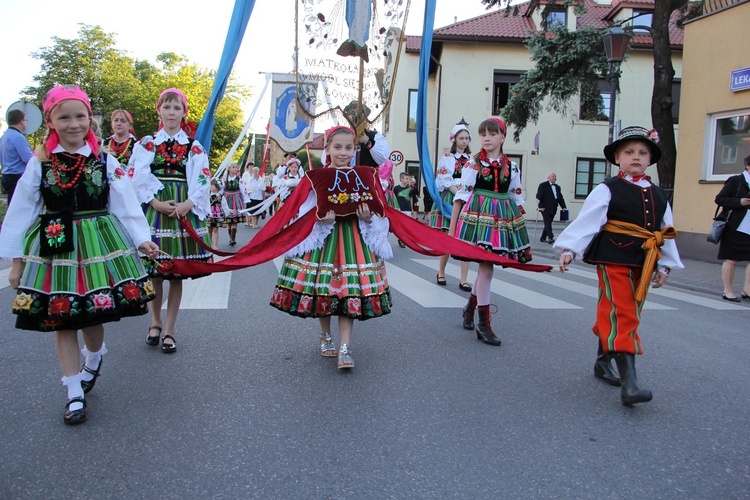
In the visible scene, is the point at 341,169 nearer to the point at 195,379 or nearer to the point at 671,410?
the point at 195,379

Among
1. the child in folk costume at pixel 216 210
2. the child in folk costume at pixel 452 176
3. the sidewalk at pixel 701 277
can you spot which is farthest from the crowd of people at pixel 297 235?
the child in folk costume at pixel 216 210

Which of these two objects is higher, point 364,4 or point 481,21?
point 481,21

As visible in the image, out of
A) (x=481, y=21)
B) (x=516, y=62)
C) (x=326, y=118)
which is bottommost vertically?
(x=326, y=118)

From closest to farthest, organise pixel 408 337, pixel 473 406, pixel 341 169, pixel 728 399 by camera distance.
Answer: pixel 473 406
pixel 728 399
pixel 341 169
pixel 408 337

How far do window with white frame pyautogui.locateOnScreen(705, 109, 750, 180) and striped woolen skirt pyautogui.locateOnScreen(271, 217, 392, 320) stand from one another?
1067 centimetres

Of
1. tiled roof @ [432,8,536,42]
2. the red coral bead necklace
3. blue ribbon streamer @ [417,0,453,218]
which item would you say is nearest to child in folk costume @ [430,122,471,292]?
blue ribbon streamer @ [417,0,453,218]

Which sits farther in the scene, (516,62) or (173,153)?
(516,62)

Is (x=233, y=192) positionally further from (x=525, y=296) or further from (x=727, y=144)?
(x=727, y=144)

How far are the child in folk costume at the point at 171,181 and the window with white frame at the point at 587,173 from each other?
86.3ft

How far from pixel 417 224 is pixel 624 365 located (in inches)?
69.3

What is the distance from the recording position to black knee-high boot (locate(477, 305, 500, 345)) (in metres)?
5.18

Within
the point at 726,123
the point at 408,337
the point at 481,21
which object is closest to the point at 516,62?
the point at 481,21

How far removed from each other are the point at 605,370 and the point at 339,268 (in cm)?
194

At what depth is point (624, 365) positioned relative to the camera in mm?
3734
